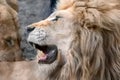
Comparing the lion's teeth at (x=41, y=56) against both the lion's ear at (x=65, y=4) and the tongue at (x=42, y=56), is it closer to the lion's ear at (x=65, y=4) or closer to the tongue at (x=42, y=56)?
the tongue at (x=42, y=56)

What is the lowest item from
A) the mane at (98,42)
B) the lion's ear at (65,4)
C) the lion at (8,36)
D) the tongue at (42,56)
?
the lion at (8,36)

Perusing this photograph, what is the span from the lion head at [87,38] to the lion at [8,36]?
159 centimetres

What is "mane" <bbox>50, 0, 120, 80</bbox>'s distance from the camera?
11.5ft

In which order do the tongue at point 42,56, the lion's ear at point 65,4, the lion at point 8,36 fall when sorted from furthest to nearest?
the lion at point 8,36
the tongue at point 42,56
the lion's ear at point 65,4

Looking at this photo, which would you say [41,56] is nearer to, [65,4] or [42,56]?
[42,56]

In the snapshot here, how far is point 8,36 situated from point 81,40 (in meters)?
1.89

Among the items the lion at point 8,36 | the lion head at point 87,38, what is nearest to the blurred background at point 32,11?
the lion at point 8,36

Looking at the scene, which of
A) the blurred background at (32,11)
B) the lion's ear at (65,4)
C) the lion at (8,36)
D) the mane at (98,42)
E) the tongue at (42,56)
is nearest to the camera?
the mane at (98,42)

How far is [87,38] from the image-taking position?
353 cm

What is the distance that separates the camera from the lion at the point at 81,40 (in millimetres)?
3521

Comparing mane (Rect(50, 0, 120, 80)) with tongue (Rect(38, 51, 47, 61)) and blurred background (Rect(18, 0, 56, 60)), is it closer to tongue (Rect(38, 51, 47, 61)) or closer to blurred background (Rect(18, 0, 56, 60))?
tongue (Rect(38, 51, 47, 61))

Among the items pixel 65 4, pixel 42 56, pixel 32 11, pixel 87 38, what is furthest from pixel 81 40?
pixel 32 11

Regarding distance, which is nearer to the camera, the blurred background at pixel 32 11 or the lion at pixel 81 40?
the lion at pixel 81 40

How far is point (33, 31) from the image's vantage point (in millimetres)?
3785
